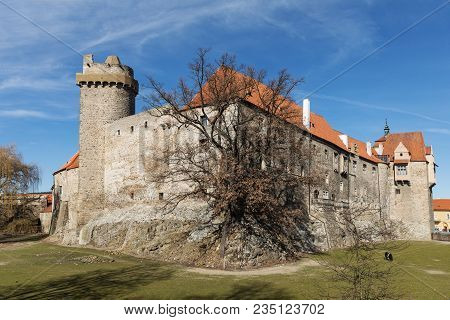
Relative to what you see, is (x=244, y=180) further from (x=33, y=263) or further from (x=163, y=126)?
(x=33, y=263)

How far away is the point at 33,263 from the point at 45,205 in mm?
35033

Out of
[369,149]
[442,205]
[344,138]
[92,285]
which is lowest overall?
[92,285]

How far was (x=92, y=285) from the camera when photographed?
57.7 ft

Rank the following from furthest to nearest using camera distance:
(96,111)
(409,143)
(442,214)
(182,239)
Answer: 1. (442,214)
2. (409,143)
3. (96,111)
4. (182,239)

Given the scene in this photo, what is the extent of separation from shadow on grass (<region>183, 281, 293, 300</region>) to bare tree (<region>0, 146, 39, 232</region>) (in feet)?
125

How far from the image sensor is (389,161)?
52.7m

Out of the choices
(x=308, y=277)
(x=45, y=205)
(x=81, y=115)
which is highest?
(x=81, y=115)

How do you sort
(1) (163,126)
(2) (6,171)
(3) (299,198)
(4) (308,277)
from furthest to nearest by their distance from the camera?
(2) (6,171) → (3) (299,198) → (1) (163,126) → (4) (308,277)

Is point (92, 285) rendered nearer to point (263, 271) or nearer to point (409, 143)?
point (263, 271)

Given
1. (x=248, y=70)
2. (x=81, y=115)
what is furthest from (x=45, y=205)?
(x=248, y=70)

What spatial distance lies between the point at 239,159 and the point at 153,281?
10.1 metres

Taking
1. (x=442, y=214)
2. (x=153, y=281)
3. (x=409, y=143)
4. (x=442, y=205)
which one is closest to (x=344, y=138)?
(x=409, y=143)

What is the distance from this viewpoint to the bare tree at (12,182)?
47.1 meters

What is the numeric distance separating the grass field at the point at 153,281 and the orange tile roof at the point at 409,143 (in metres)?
27.6
